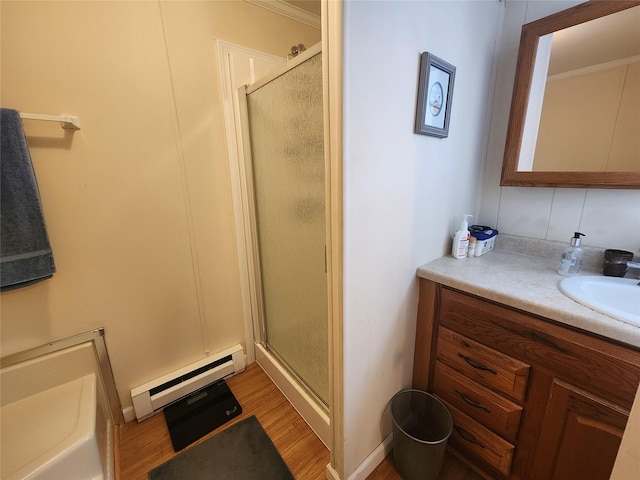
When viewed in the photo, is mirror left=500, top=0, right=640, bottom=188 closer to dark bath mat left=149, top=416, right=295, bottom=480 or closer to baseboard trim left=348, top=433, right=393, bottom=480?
baseboard trim left=348, top=433, right=393, bottom=480

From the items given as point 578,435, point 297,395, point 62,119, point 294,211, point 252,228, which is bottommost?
point 297,395

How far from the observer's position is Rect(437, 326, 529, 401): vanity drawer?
2.96ft

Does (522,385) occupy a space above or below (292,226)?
below

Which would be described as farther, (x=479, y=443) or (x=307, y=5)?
(x=307, y=5)

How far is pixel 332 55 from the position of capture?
28.0 inches

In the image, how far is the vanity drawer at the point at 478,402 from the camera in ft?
3.10

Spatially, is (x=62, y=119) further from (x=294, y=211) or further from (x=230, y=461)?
(x=230, y=461)

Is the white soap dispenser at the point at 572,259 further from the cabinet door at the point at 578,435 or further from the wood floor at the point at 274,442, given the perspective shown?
the wood floor at the point at 274,442

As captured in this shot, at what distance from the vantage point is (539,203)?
123 cm

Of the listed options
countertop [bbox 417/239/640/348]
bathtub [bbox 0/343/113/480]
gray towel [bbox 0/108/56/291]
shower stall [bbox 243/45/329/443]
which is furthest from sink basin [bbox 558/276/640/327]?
gray towel [bbox 0/108/56/291]

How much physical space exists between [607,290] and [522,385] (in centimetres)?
48

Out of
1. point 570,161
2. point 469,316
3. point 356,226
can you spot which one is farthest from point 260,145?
point 570,161

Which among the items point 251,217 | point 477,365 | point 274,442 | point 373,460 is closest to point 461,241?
point 477,365

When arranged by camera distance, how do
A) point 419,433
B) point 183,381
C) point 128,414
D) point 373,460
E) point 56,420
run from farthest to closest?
point 183,381, point 128,414, point 419,433, point 373,460, point 56,420
